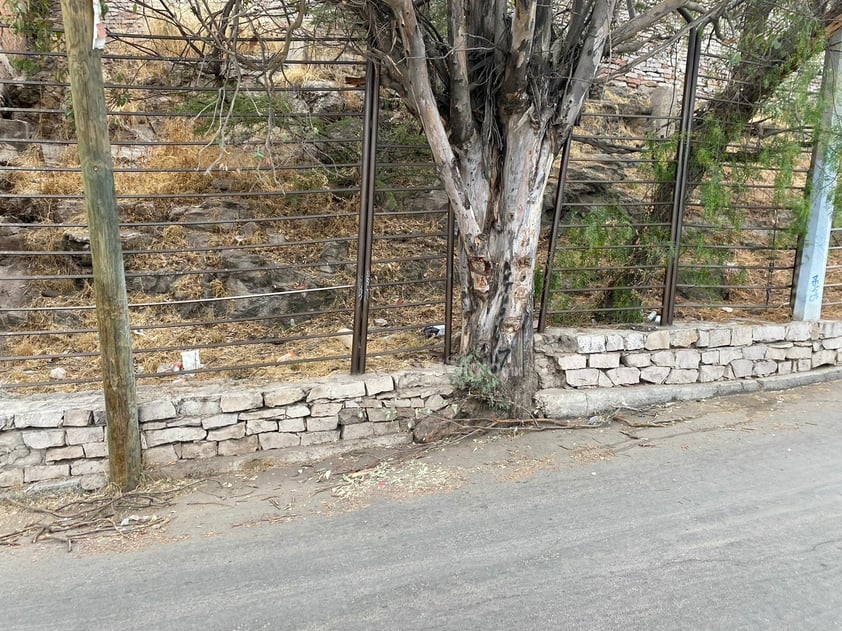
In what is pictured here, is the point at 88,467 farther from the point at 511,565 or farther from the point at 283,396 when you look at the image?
the point at 511,565

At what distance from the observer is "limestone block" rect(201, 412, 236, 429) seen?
185 inches

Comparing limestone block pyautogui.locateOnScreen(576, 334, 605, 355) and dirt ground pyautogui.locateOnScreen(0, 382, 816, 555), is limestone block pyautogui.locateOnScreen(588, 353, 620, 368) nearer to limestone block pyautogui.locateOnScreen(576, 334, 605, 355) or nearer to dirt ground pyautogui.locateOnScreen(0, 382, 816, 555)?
limestone block pyautogui.locateOnScreen(576, 334, 605, 355)

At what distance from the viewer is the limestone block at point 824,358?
22.5 feet

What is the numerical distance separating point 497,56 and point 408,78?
2.63 ft

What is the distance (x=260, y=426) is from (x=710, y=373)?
462 centimetres

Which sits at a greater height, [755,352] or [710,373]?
[755,352]

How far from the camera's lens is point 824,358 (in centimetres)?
689

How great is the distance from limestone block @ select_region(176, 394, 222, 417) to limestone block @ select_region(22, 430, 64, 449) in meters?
0.82

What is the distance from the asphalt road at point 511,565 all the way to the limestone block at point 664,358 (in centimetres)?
168

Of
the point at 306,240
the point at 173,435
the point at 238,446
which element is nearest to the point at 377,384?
the point at 238,446

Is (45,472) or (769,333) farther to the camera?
(769,333)

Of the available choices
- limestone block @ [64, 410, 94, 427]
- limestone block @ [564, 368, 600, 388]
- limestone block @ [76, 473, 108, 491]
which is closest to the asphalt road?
limestone block @ [76, 473, 108, 491]

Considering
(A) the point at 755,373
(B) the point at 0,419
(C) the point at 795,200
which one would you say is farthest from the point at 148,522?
(C) the point at 795,200

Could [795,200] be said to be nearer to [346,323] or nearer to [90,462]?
[346,323]
